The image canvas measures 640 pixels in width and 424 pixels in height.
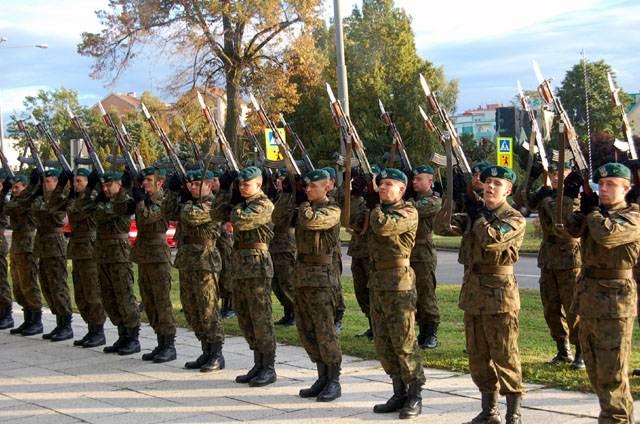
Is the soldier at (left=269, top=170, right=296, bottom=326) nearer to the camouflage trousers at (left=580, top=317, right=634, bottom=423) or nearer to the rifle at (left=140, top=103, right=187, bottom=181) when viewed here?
the rifle at (left=140, top=103, right=187, bottom=181)

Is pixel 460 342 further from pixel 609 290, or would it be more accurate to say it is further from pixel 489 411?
pixel 609 290

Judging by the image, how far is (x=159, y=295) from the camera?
9102 millimetres

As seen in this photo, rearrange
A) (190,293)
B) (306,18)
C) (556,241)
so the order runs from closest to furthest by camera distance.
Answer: (556,241) < (190,293) < (306,18)

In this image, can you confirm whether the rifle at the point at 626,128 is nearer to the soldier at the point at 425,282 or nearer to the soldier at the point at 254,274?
the soldier at the point at 425,282

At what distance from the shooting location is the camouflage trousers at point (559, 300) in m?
8.02

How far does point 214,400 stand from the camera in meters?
7.47

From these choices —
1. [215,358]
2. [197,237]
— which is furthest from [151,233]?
[215,358]

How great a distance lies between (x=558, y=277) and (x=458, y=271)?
29.0 feet

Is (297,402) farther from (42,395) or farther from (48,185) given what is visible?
(48,185)

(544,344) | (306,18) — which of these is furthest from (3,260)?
(306,18)

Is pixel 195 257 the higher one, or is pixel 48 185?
pixel 48 185

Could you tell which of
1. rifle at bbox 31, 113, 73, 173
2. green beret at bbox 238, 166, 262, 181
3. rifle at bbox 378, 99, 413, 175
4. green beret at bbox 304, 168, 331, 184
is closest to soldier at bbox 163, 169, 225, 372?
green beret at bbox 238, 166, 262, 181

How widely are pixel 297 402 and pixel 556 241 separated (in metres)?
2.85

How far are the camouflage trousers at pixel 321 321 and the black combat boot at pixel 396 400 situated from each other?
65 centimetres
